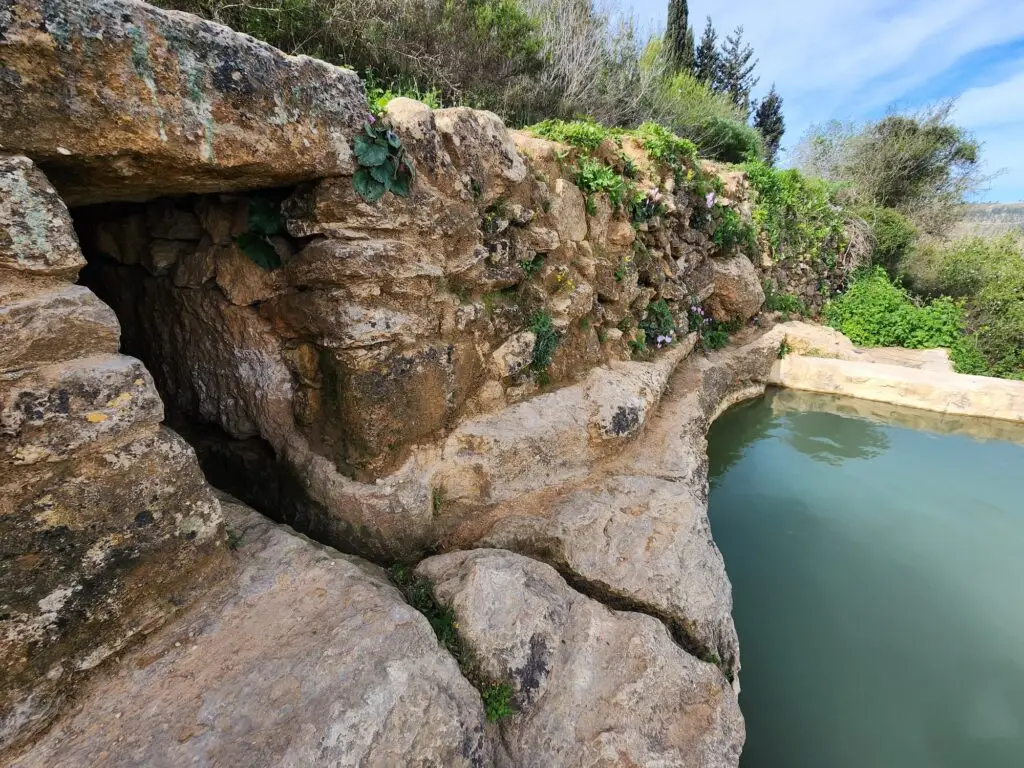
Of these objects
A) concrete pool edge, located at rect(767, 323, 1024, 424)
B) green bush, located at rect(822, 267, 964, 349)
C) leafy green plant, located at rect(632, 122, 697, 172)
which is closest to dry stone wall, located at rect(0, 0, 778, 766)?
leafy green plant, located at rect(632, 122, 697, 172)

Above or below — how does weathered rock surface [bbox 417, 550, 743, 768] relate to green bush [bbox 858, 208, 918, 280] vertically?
below

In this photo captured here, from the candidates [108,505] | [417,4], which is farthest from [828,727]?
[417,4]

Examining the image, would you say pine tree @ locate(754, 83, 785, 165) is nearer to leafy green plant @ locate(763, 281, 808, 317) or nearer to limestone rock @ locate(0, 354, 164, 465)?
leafy green plant @ locate(763, 281, 808, 317)

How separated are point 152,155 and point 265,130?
451mm

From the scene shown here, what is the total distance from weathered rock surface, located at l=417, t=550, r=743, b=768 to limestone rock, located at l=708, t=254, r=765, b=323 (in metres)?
5.65

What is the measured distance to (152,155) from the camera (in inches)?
70.9

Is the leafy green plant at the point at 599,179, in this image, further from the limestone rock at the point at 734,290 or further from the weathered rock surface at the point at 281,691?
the weathered rock surface at the point at 281,691

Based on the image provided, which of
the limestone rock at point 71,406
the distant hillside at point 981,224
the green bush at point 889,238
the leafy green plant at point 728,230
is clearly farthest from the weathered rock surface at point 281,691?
the distant hillside at point 981,224

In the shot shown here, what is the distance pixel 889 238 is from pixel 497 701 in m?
12.5

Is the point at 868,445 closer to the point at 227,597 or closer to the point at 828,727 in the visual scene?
the point at 828,727

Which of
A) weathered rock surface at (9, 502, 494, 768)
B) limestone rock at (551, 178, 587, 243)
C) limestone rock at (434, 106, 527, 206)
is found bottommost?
weathered rock surface at (9, 502, 494, 768)

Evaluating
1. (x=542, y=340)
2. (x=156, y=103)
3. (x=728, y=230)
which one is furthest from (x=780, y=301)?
(x=156, y=103)

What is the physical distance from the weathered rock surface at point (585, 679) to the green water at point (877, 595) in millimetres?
803

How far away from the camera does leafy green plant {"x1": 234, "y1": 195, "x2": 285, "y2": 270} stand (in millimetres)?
2611
